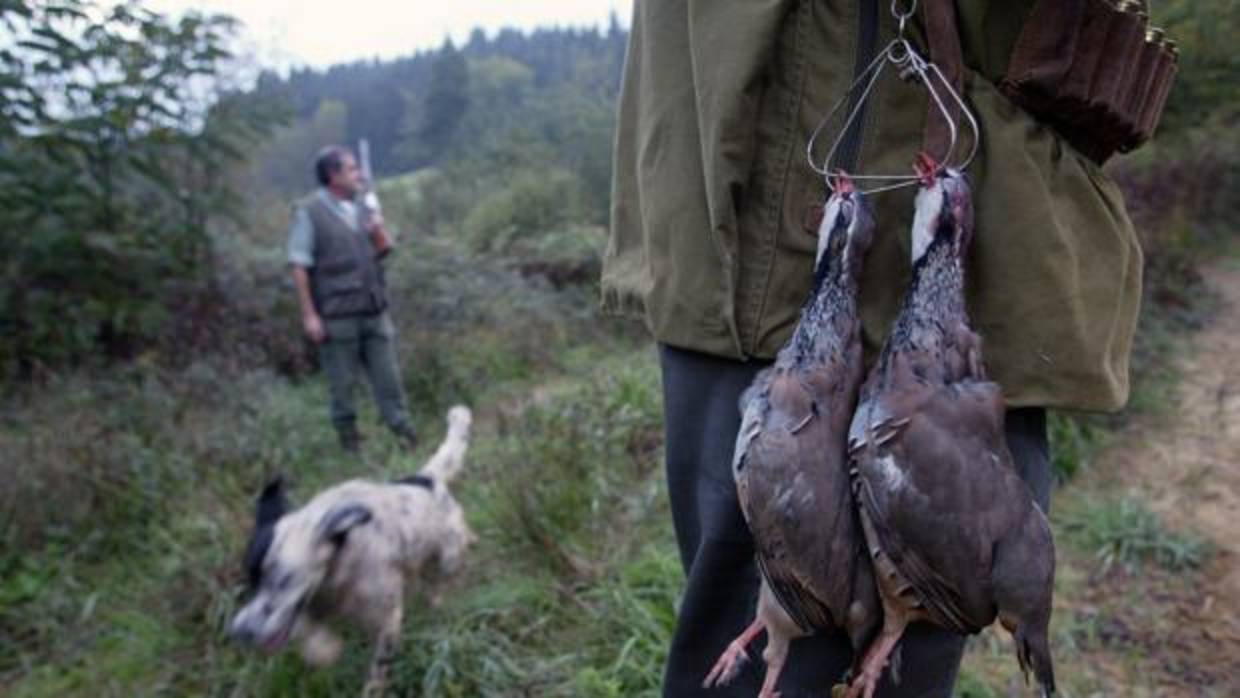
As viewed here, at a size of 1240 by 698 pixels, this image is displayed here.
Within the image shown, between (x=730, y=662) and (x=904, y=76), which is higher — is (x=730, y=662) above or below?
below

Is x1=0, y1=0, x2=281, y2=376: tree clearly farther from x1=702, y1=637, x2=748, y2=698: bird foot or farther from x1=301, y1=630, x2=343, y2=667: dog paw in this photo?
x1=702, y1=637, x2=748, y2=698: bird foot

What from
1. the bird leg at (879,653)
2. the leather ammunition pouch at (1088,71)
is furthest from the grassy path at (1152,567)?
the leather ammunition pouch at (1088,71)

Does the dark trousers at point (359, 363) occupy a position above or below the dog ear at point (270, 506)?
below

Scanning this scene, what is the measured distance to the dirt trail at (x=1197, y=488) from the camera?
3.68 meters

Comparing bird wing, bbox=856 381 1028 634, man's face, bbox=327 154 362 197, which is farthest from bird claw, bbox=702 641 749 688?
man's face, bbox=327 154 362 197

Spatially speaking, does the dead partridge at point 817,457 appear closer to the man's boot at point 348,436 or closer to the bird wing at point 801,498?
the bird wing at point 801,498

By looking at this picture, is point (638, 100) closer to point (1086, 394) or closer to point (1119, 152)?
point (1119, 152)

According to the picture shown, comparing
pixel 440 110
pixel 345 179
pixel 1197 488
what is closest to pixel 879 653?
pixel 1197 488

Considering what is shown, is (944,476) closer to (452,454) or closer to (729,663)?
(729,663)

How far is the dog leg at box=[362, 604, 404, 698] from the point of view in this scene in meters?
3.59

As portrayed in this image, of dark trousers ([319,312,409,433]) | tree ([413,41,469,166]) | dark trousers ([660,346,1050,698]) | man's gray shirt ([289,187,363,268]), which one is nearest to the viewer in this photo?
dark trousers ([660,346,1050,698])

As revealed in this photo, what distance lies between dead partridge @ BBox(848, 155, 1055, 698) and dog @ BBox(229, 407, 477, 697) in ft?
9.42

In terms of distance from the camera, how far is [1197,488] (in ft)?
16.5

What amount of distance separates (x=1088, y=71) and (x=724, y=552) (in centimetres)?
92
